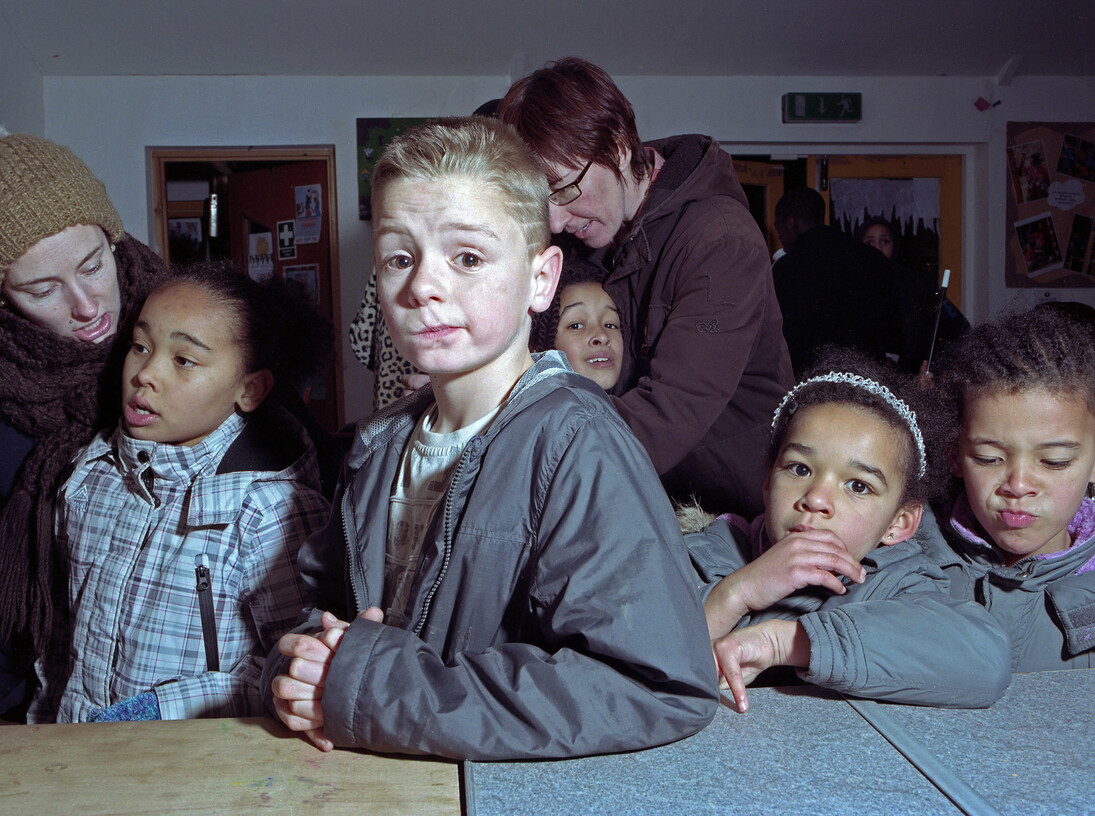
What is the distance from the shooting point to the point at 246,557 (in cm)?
150

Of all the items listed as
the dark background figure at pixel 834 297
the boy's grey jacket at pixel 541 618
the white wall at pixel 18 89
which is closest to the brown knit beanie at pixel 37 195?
the boy's grey jacket at pixel 541 618

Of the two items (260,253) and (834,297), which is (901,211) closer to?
(834,297)

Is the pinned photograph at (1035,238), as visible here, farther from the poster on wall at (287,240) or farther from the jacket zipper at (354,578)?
the jacket zipper at (354,578)

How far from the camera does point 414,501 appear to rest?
1.13m

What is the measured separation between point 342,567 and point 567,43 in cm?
410

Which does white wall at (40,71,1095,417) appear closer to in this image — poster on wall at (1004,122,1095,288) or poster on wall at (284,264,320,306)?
poster on wall at (1004,122,1095,288)

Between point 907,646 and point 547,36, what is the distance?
13.6 feet

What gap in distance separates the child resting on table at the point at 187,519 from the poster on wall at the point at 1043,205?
5196 mm

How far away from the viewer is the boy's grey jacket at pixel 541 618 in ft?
2.86

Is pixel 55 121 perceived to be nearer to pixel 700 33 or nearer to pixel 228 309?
pixel 700 33

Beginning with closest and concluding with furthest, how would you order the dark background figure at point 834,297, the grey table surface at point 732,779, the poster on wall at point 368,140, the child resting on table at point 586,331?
the grey table surface at point 732,779 → the child resting on table at point 586,331 → the dark background figure at point 834,297 → the poster on wall at point 368,140

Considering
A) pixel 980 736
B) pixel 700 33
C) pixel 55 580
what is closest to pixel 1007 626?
pixel 980 736

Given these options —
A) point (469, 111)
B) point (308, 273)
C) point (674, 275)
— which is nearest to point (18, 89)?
point (308, 273)

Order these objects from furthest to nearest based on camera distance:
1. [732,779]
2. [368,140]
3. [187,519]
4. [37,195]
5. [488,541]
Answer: [368,140]
[37,195]
[187,519]
[488,541]
[732,779]
